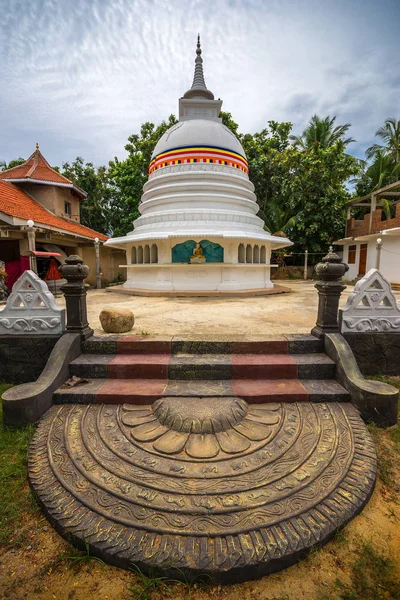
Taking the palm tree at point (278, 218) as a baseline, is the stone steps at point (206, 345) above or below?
below

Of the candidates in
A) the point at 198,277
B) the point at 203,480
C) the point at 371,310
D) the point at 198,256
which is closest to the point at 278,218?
the point at 198,256

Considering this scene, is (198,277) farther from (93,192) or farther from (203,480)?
(93,192)

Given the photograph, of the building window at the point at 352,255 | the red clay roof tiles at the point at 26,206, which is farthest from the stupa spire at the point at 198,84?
the building window at the point at 352,255

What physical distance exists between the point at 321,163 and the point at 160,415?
21336 millimetres

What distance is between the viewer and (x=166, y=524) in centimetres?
217

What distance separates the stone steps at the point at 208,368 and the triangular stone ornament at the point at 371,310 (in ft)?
2.41

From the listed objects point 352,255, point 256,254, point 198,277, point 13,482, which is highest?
point 352,255

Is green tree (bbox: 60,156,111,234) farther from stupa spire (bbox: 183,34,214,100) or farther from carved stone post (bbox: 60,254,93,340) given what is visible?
carved stone post (bbox: 60,254,93,340)

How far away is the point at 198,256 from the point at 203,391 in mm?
7738

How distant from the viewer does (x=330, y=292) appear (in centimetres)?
434

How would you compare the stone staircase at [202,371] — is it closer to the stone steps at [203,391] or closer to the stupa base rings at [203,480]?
the stone steps at [203,391]

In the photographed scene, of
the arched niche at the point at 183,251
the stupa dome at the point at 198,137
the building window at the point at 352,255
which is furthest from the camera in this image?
the building window at the point at 352,255

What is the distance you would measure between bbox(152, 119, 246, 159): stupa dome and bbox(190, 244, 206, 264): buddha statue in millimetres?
5123

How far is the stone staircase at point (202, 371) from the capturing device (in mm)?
3586
